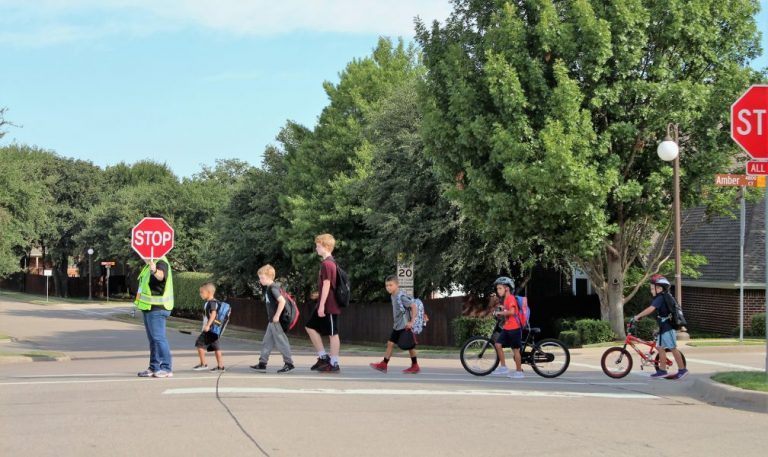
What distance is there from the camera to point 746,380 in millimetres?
10875

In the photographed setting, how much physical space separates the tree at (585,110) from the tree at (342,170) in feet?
36.6

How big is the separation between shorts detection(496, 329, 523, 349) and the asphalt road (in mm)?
588

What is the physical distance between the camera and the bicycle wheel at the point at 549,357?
42.3 feet

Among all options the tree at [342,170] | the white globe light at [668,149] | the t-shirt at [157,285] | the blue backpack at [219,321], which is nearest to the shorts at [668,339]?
the white globe light at [668,149]

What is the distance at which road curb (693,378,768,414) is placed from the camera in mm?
9844

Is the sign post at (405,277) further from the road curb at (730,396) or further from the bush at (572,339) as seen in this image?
the road curb at (730,396)

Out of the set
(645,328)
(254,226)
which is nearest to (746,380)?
(645,328)

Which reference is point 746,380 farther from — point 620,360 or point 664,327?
point 620,360

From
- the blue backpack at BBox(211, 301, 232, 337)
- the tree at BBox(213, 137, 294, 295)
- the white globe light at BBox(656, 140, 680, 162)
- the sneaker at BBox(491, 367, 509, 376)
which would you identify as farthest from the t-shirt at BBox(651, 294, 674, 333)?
the tree at BBox(213, 137, 294, 295)

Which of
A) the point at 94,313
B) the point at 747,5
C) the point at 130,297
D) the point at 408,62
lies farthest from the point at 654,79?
the point at 130,297

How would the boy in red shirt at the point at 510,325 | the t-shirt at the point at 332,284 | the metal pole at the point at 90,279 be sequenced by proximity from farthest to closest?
the metal pole at the point at 90,279, the boy in red shirt at the point at 510,325, the t-shirt at the point at 332,284

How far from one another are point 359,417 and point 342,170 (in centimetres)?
2793

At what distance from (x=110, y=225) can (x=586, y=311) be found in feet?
173

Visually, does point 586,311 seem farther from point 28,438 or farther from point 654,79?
point 28,438
